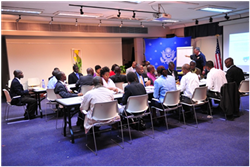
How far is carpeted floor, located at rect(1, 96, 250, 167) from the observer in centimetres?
324

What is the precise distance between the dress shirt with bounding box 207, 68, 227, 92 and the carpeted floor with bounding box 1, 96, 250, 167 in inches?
35.1

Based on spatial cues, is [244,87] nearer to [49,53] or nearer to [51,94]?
[51,94]

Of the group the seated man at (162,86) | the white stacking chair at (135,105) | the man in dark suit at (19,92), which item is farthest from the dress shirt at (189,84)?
the man in dark suit at (19,92)

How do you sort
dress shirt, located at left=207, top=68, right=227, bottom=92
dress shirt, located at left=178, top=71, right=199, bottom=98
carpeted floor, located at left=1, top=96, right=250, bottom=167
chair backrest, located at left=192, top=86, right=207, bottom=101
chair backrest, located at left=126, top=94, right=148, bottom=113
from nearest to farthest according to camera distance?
1. carpeted floor, located at left=1, top=96, right=250, bottom=167
2. chair backrest, located at left=126, top=94, right=148, bottom=113
3. chair backrest, located at left=192, top=86, right=207, bottom=101
4. dress shirt, located at left=178, top=71, right=199, bottom=98
5. dress shirt, located at left=207, top=68, right=227, bottom=92

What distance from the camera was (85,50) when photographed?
32.1 ft

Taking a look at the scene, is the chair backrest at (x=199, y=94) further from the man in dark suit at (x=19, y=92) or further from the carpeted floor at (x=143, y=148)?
the man in dark suit at (x=19, y=92)

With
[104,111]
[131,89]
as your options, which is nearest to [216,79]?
[131,89]

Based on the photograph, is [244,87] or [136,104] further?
[244,87]

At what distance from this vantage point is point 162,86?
4531 mm

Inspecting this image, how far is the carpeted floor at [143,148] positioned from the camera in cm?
324

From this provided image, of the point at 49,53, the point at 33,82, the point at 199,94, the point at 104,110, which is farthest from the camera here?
the point at 49,53

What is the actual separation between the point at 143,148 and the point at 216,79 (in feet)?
9.42

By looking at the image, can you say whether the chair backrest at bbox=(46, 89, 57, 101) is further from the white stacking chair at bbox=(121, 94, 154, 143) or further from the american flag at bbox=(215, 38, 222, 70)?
the american flag at bbox=(215, 38, 222, 70)

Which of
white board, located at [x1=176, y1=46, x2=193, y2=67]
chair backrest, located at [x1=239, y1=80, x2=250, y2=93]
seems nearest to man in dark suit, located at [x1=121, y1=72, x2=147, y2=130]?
chair backrest, located at [x1=239, y1=80, x2=250, y2=93]
